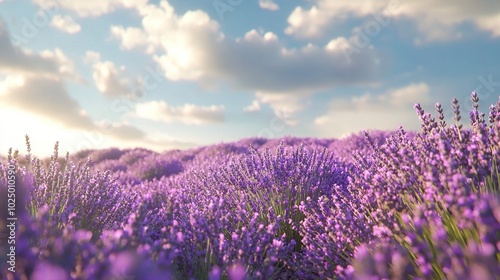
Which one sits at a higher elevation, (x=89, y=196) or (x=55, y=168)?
(x=55, y=168)

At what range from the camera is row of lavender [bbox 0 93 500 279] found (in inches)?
60.2

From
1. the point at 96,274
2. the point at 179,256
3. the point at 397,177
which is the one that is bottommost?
the point at 179,256

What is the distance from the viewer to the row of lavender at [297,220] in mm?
1528

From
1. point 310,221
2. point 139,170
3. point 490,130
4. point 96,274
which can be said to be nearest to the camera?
point 96,274

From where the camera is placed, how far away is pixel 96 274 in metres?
1.35

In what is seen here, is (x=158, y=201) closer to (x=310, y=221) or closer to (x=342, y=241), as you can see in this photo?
(x=310, y=221)

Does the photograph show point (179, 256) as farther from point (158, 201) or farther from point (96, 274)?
point (158, 201)

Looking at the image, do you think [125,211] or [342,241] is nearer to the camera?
[342,241]

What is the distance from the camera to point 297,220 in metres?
3.90

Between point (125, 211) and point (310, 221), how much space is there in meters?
1.73

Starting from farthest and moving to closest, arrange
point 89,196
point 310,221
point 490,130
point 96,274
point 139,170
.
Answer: point 139,170
point 89,196
point 310,221
point 490,130
point 96,274

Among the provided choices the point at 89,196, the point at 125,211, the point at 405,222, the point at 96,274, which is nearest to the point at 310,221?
the point at 405,222

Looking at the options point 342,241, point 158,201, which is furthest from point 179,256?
point 158,201

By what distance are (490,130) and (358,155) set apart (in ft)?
4.04
